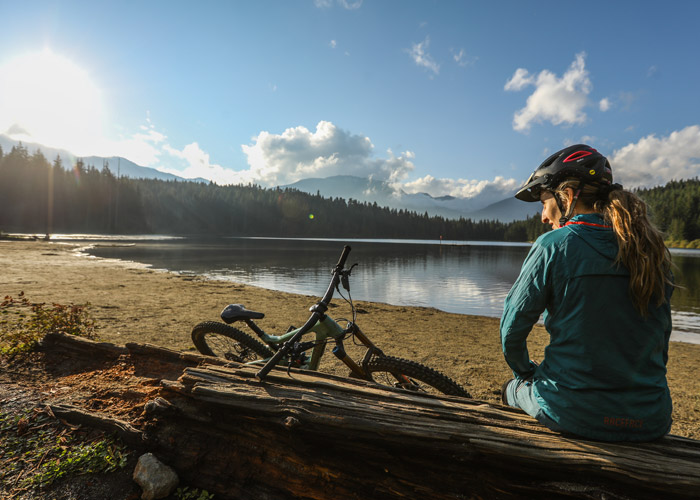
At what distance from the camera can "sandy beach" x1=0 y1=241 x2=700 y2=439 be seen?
7266mm

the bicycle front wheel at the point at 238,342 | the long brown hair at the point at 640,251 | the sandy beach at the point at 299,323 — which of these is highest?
the long brown hair at the point at 640,251

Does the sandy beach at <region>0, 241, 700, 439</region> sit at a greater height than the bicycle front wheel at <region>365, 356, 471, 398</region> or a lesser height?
lesser

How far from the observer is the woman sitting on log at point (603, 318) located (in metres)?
2.14

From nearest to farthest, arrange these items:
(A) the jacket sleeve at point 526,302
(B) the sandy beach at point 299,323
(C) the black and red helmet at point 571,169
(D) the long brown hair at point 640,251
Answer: (D) the long brown hair at point 640,251, (A) the jacket sleeve at point 526,302, (C) the black and red helmet at point 571,169, (B) the sandy beach at point 299,323

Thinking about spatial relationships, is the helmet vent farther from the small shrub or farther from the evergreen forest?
the evergreen forest

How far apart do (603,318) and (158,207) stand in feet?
604

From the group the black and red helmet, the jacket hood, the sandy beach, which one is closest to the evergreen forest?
the sandy beach

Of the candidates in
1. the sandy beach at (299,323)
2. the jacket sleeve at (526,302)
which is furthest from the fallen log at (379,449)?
the sandy beach at (299,323)

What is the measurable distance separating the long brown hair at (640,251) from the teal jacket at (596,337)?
0.06 meters

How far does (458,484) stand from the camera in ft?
7.95

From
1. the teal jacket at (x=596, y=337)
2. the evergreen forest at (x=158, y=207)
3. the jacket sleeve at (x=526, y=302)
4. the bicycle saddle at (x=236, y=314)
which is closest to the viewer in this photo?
the teal jacket at (x=596, y=337)

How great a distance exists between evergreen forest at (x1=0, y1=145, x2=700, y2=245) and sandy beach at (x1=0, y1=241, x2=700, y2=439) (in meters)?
87.9

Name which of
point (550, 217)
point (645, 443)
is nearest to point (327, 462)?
point (645, 443)

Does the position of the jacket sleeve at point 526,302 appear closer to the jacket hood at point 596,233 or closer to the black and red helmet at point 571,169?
the jacket hood at point 596,233
